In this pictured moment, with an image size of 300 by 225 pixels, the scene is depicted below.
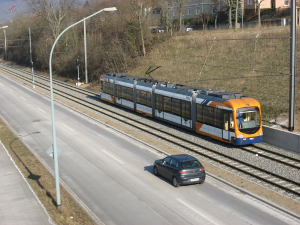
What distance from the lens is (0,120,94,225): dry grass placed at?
40.4 ft

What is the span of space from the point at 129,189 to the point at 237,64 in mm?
25844

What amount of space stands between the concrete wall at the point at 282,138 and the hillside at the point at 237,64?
48.8 inches

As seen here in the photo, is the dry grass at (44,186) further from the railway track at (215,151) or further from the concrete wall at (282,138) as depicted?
the concrete wall at (282,138)

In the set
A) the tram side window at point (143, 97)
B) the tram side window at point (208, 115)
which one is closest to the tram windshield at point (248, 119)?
the tram side window at point (208, 115)

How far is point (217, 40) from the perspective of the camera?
4200cm

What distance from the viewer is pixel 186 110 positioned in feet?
80.8

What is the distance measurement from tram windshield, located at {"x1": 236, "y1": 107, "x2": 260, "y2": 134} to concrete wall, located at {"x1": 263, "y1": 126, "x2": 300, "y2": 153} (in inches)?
62.8

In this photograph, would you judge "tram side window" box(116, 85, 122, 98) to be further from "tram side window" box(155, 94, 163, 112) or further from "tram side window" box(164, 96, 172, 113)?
"tram side window" box(164, 96, 172, 113)

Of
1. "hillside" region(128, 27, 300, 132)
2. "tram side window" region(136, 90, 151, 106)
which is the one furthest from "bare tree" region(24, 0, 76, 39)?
"tram side window" region(136, 90, 151, 106)

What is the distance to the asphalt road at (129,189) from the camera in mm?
12586

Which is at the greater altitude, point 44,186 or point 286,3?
point 286,3

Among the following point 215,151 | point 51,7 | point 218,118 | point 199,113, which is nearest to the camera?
point 215,151

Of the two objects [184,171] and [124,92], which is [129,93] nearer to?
[124,92]

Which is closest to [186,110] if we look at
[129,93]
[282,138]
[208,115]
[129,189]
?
[208,115]
